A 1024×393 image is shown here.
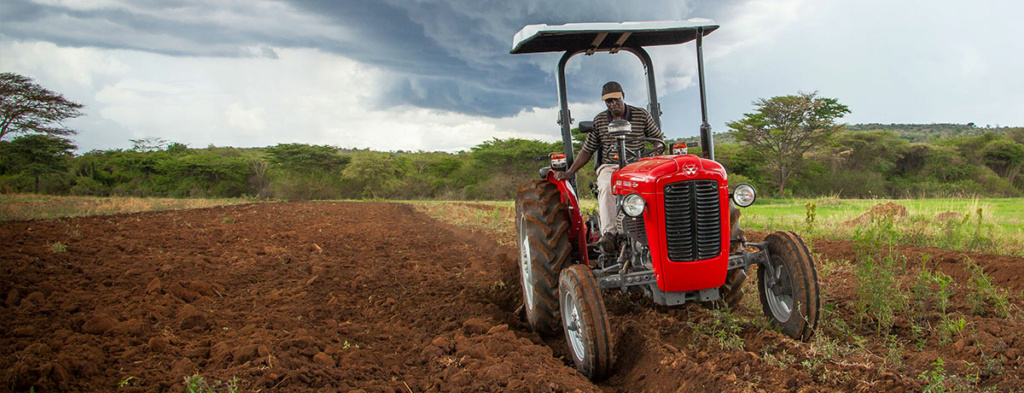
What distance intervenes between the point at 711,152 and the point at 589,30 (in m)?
1.28

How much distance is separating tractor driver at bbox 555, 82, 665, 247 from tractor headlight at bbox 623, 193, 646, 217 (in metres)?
0.73

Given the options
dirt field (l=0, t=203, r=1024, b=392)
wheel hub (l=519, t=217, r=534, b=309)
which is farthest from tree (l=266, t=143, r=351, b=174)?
wheel hub (l=519, t=217, r=534, b=309)

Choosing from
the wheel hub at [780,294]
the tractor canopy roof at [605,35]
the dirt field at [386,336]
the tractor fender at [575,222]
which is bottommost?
the dirt field at [386,336]

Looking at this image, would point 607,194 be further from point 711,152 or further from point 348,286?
point 348,286

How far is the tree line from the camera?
34.6 meters

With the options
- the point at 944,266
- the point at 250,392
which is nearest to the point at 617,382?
the point at 250,392

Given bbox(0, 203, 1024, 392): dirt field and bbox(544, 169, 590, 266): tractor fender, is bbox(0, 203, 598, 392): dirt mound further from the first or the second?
bbox(544, 169, 590, 266): tractor fender

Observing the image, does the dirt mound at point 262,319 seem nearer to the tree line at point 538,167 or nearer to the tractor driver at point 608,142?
the tractor driver at point 608,142

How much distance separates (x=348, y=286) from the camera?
20.4ft

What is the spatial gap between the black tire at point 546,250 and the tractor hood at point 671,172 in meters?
0.70

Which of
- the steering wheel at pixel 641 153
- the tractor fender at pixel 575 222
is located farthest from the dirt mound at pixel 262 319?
the steering wheel at pixel 641 153

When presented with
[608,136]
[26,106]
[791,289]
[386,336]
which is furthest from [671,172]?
[26,106]

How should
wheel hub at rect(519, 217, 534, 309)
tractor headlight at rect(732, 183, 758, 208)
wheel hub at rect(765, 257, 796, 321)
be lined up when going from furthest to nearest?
1. wheel hub at rect(519, 217, 534, 309)
2. wheel hub at rect(765, 257, 796, 321)
3. tractor headlight at rect(732, 183, 758, 208)

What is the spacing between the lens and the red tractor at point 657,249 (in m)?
3.39
